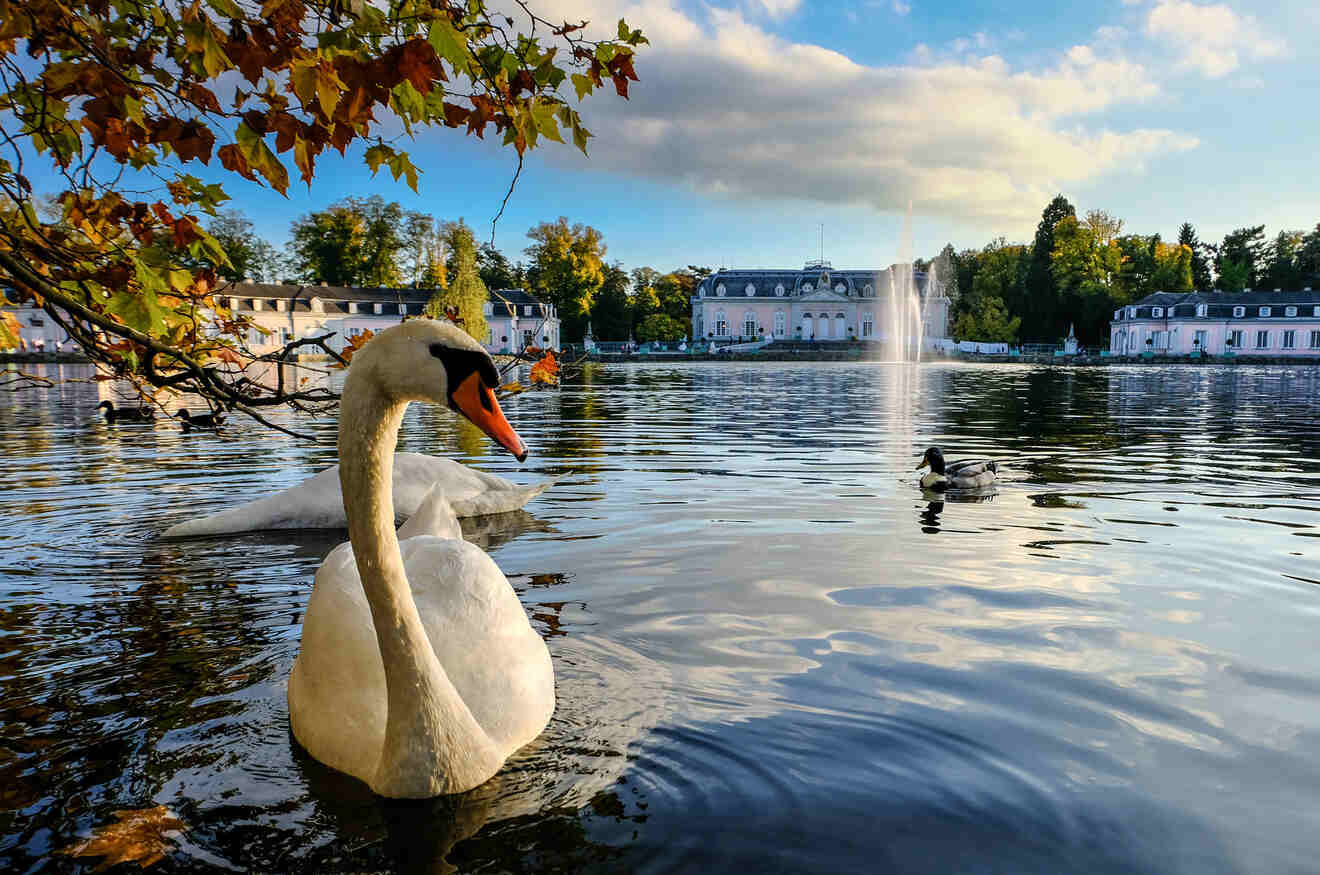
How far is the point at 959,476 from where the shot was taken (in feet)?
36.7

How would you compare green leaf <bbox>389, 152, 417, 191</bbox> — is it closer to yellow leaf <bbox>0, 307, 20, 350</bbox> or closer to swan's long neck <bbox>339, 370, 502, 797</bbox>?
swan's long neck <bbox>339, 370, 502, 797</bbox>

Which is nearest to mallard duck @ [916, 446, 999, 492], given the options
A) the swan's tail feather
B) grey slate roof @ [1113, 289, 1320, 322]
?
the swan's tail feather

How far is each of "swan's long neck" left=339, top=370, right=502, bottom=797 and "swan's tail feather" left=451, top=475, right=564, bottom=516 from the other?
5.93 m

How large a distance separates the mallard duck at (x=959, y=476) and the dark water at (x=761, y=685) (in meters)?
0.30

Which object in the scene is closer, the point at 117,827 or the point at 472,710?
the point at 117,827

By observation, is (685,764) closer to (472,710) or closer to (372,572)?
(472,710)

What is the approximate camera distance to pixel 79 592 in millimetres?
6480

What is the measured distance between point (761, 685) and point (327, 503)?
5.53 meters

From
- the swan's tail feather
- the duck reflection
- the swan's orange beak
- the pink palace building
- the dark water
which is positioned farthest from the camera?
the pink palace building

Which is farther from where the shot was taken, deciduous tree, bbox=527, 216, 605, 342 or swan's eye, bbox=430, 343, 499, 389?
deciduous tree, bbox=527, 216, 605, 342

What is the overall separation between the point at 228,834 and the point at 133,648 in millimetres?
2501

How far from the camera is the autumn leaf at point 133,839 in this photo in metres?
3.15

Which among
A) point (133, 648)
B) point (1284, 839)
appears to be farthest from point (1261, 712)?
point (133, 648)

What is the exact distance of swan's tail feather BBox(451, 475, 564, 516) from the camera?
934 centimetres
